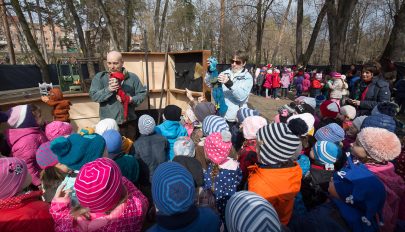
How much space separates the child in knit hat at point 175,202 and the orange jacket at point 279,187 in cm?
57

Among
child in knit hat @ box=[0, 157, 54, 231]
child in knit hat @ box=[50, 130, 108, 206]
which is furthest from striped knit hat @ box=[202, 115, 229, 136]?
child in knit hat @ box=[0, 157, 54, 231]

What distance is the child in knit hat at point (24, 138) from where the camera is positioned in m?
2.83

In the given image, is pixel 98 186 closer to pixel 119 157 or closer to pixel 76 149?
pixel 76 149

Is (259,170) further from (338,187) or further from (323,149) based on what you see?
(323,149)

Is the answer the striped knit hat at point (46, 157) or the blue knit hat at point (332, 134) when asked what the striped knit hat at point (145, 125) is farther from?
the blue knit hat at point (332, 134)

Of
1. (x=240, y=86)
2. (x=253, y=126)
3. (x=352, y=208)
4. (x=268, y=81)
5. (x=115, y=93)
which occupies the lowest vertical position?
→ (x=352, y=208)

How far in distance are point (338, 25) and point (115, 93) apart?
392 inches

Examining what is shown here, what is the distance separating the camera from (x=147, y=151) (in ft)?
9.91

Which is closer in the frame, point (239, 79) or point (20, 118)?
point (20, 118)

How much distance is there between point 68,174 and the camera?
1998mm

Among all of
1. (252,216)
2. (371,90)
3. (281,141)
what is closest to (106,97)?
(281,141)

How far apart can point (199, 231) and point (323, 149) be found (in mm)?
1774

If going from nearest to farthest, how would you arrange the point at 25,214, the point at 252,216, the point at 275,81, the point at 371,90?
the point at 252,216
the point at 25,214
the point at 371,90
the point at 275,81

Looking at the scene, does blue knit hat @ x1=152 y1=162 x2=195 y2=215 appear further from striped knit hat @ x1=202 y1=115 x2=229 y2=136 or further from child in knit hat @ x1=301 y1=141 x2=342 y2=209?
child in knit hat @ x1=301 y1=141 x2=342 y2=209
